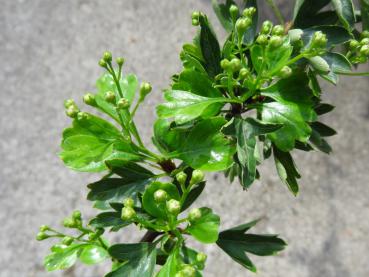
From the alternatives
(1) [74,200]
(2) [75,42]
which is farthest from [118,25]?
(1) [74,200]

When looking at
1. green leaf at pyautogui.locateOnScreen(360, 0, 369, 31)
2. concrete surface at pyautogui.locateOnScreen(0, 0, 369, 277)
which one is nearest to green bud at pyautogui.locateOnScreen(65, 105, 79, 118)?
green leaf at pyautogui.locateOnScreen(360, 0, 369, 31)

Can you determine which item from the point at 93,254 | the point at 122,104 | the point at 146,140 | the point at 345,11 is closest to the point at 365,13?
the point at 345,11

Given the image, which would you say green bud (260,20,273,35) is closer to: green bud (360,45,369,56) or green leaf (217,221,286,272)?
green bud (360,45,369,56)

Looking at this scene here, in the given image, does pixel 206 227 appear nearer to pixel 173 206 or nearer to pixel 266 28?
pixel 173 206

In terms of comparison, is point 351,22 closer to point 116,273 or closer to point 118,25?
point 116,273

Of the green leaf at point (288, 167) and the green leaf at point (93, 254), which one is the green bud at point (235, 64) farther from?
the green leaf at point (93, 254)

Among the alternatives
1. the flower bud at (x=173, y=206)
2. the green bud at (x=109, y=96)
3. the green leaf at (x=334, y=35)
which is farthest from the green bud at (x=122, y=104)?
the green leaf at (x=334, y=35)
